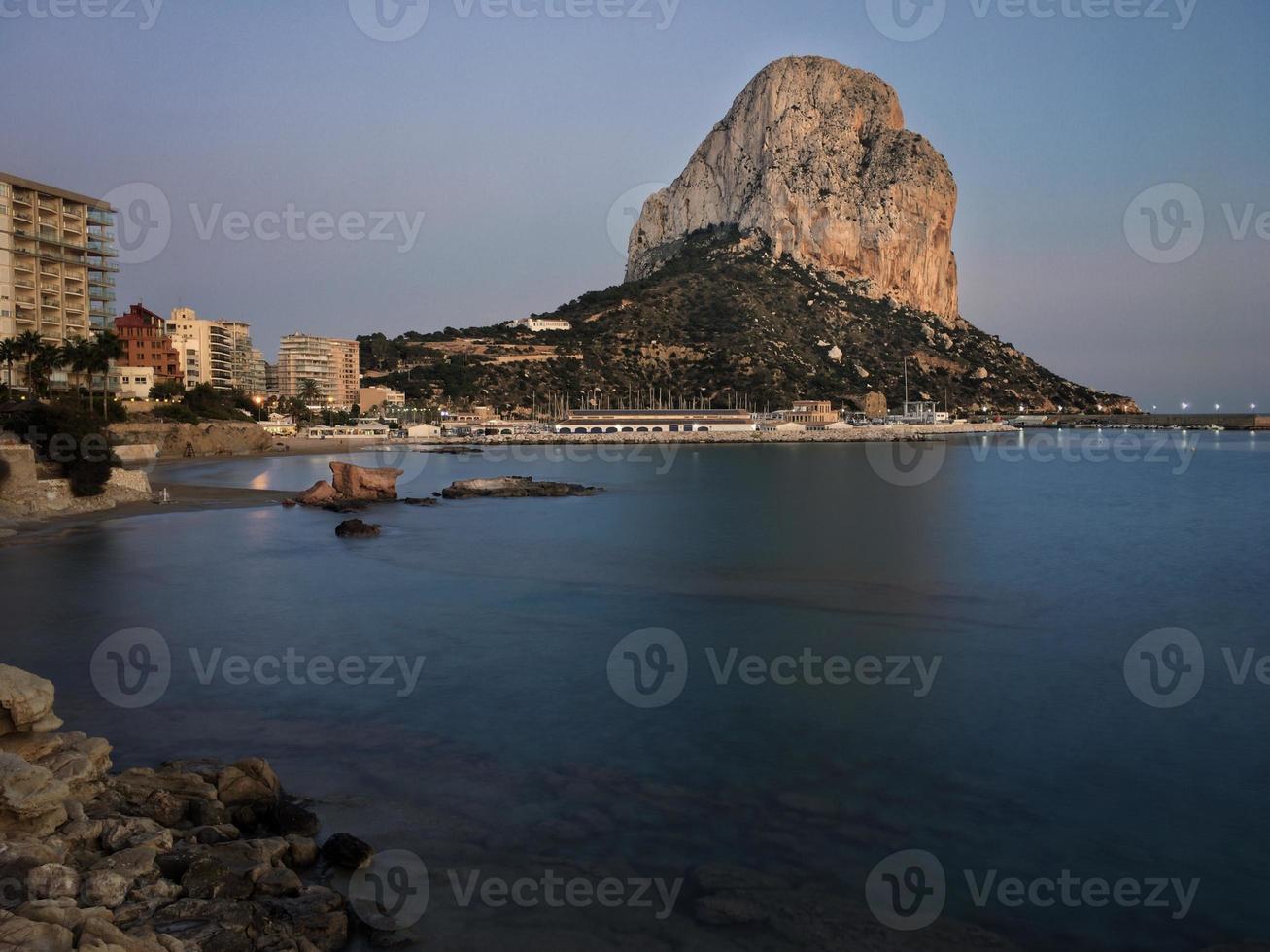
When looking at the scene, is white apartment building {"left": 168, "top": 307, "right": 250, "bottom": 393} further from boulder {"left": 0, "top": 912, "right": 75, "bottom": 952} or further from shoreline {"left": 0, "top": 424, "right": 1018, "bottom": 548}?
boulder {"left": 0, "top": 912, "right": 75, "bottom": 952}

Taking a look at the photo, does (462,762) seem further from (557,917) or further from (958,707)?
(958,707)

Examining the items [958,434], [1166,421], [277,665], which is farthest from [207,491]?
[1166,421]

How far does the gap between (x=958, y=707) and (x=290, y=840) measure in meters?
8.25

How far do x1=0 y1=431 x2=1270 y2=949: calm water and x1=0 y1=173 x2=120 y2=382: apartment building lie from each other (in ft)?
121

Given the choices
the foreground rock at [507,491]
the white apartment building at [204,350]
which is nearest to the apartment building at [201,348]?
the white apartment building at [204,350]

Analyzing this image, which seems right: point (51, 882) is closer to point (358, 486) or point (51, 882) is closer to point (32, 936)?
point (32, 936)

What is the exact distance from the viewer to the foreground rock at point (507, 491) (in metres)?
40.7

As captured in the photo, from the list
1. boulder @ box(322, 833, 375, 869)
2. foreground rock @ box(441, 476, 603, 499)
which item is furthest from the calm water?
foreground rock @ box(441, 476, 603, 499)

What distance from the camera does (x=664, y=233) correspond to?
166 m

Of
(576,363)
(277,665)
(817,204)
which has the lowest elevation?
(277,665)

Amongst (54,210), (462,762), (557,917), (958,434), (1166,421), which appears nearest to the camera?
(557,917)

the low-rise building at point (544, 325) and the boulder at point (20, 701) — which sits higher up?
the low-rise building at point (544, 325)

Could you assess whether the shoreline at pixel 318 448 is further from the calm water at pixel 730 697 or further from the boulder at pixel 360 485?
the boulder at pixel 360 485

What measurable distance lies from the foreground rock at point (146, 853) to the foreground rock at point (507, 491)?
105 feet
